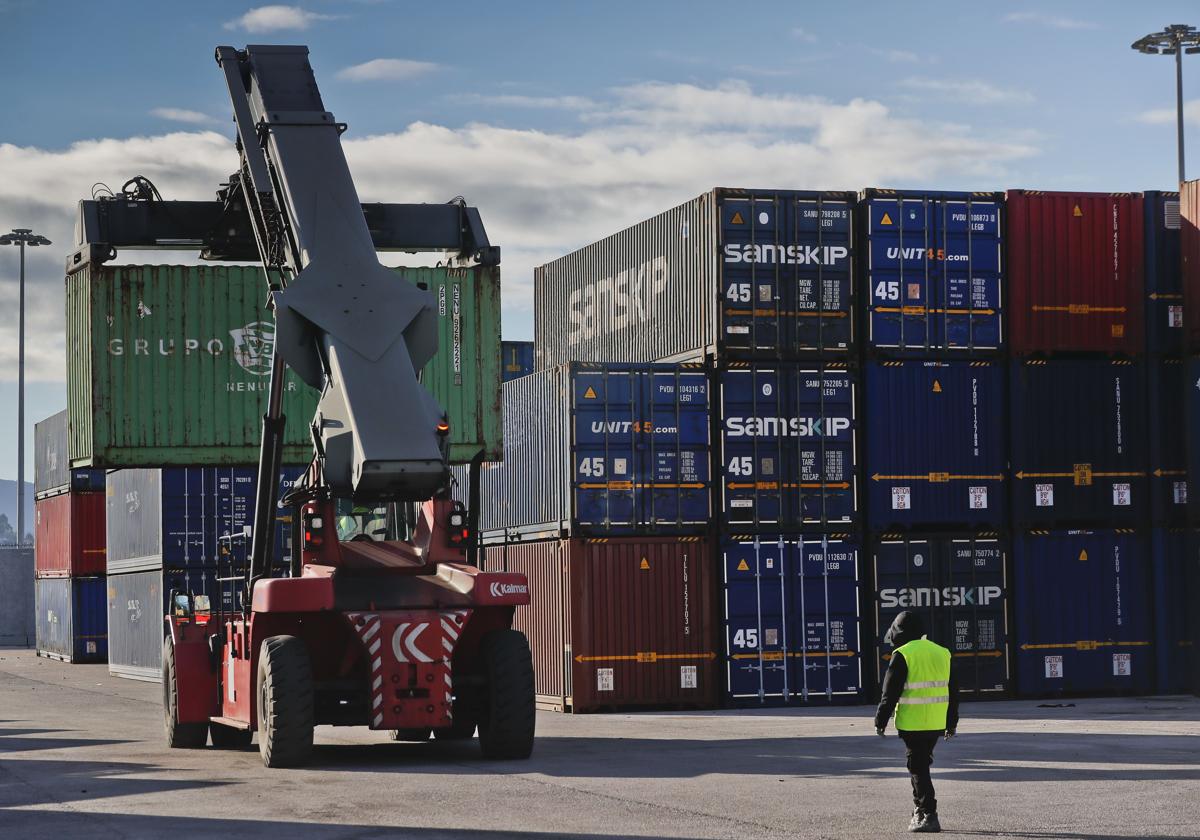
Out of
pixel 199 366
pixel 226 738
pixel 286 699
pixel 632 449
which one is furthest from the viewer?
pixel 632 449

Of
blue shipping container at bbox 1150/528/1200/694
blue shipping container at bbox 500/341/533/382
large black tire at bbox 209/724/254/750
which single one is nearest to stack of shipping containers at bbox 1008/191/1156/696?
blue shipping container at bbox 1150/528/1200/694

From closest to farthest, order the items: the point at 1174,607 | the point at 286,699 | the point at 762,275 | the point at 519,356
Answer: the point at 286,699
the point at 762,275
the point at 1174,607
the point at 519,356

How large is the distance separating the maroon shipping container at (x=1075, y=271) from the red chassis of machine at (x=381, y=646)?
12.5 metres

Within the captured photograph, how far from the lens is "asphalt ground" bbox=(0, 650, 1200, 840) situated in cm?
1299

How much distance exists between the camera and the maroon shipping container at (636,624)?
26.3m

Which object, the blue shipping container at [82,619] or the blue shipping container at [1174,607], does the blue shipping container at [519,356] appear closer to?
the blue shipping container at [82,619]

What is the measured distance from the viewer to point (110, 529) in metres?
44.1

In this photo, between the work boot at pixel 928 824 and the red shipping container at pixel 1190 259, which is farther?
the red shipping container at pixel 1190 259

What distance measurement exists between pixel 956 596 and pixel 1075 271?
5358 mm

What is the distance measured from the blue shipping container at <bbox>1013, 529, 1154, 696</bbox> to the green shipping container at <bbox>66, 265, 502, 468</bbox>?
8.91 metres

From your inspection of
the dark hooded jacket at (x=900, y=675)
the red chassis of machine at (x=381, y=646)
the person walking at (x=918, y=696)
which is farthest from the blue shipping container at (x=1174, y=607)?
the person walking at (x=918, y=696)

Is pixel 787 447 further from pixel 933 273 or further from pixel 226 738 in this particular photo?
pixel 226 738

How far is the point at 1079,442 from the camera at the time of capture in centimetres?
2764

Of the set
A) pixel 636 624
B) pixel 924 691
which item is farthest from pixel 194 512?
pixel 924 691
